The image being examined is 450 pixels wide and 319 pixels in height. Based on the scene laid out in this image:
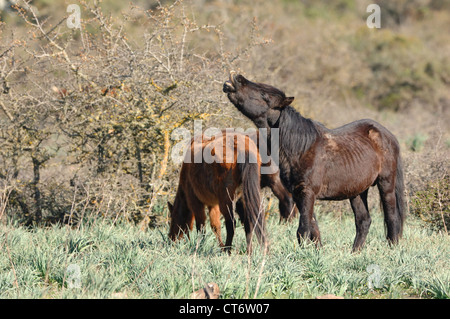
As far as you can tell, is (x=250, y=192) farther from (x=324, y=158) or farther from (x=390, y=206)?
(x=390, y=206)

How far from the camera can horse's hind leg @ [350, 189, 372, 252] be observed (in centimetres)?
679

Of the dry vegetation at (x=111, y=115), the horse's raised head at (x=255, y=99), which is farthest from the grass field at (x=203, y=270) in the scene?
the dry vegetation at (x=111, y=115)

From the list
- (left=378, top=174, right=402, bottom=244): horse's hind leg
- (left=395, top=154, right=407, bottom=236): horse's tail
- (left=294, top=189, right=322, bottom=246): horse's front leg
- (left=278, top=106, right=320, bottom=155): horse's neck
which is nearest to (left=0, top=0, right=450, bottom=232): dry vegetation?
(left=395, top=154, right=407, bottom=236): horse's tail

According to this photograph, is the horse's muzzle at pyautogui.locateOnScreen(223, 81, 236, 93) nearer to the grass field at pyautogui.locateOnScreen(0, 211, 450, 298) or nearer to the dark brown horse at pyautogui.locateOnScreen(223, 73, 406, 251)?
the dark brown horse at pyautogui.locateOnScreen(223, 73, 406, 251)

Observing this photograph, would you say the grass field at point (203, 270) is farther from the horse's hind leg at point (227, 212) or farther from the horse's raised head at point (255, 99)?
the horse's raised head at point (255, 99)

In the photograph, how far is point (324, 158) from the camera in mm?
6320

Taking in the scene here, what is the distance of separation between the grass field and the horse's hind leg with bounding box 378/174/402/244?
15.5 inches

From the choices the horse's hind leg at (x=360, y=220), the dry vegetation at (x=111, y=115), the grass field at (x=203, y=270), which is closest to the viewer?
the grass field at (x=203, y=270)

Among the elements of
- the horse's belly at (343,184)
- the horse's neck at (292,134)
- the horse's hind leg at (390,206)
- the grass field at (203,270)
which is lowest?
the grass field at (203,270)

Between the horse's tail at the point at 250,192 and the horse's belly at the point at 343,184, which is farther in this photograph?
the horse's belly at the point at 343,184

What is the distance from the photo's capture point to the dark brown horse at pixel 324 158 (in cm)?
600

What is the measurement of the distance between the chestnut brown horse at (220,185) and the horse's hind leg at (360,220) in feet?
4.86
